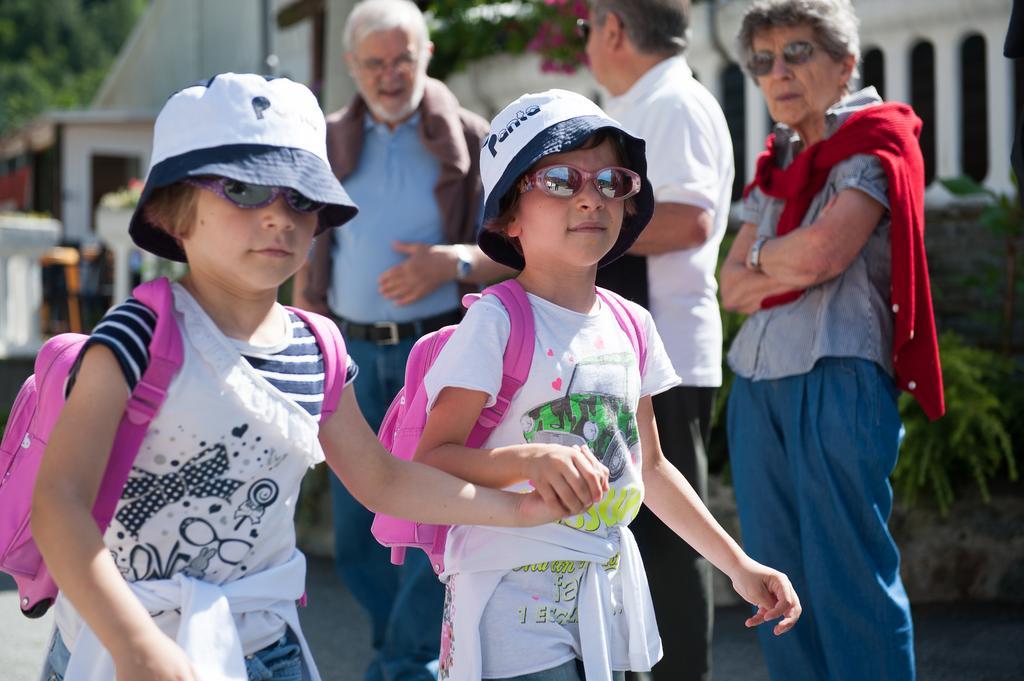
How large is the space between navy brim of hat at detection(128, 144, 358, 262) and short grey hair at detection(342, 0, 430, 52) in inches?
88.9

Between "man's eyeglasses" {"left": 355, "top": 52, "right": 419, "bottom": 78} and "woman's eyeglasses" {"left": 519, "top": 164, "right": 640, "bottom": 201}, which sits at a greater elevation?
"man's eyeglasses" {"left": 355, "top": 52, "right": 419, "bottom": 78}

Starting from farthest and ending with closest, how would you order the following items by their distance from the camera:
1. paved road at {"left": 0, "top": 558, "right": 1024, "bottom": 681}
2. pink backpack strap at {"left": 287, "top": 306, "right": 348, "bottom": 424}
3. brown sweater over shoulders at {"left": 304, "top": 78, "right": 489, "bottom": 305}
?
1. paved road at {"left": 0, "top": 558, "right": 1024, "bottom": 681}
2. brown sweater over shoulders at {"left": 304, "top": 78, "right": 489, "bottom": 305}
3. pink backpack strap at {"left": 287, "top": 306, "right": 348, "bottom": 424}

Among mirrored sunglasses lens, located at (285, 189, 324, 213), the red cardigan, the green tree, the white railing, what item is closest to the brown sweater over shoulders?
the red cardigan

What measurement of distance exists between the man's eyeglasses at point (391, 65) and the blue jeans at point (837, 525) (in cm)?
169

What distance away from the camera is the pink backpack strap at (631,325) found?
284 centimetres

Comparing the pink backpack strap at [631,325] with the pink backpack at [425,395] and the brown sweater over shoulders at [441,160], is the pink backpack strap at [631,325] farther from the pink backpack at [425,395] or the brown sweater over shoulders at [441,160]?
the brown sweater over shoulders at [441,160]

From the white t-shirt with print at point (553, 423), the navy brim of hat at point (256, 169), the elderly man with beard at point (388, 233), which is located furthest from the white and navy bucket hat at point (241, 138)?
the elderly man with beard at point (388, 233)

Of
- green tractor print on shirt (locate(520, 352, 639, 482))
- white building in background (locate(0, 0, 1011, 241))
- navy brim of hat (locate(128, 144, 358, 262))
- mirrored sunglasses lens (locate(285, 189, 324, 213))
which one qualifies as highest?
white building in background (locate(0, 0, 1011, 241))

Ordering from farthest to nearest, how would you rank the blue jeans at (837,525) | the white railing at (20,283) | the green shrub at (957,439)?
the white railing at (20,283)
the green shrub at (957,439)
the blue jeans at (837,525)

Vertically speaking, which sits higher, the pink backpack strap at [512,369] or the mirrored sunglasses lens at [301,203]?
the mirrored sunglasses lens at [301,203]

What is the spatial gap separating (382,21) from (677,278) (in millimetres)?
1426

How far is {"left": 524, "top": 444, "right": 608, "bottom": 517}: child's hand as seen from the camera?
220 centimetres

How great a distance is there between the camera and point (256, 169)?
224cm

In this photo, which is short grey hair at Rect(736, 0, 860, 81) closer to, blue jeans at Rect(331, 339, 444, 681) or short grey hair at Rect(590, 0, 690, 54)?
short grey hair at Rect(590, 0, 690, 54)
